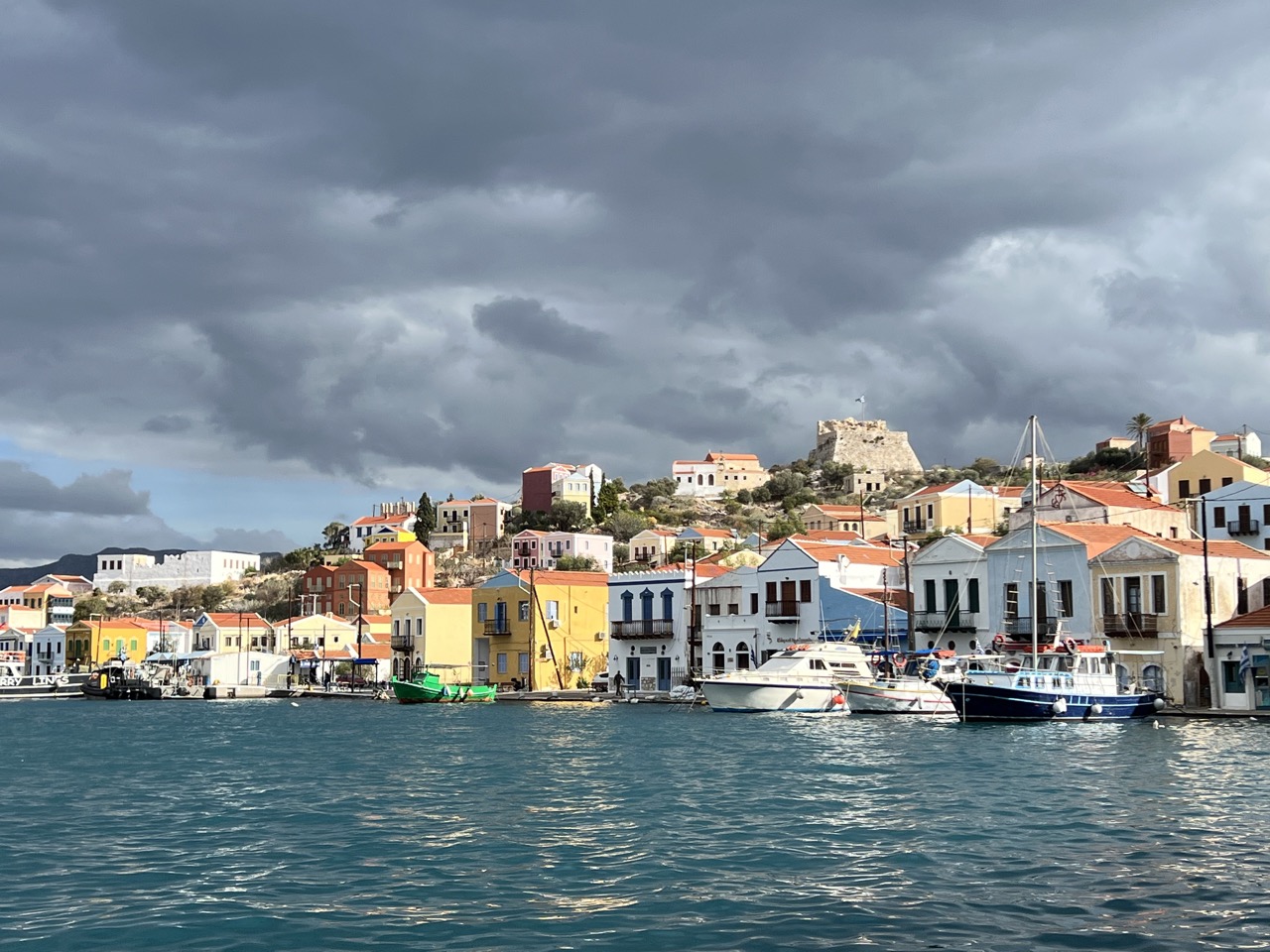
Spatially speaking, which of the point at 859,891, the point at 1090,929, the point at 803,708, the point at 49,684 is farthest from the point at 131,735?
the point at 49,684

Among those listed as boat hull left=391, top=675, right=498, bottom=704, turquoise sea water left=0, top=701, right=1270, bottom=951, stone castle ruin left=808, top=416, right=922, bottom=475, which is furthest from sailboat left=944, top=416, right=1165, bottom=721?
stone castle ruin left=808, top=416, right=922, bottom=475

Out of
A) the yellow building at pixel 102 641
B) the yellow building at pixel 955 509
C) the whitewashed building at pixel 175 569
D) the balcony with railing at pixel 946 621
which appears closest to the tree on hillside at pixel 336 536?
the whitewashed building at pixel 175 569

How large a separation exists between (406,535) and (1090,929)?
15158 cm

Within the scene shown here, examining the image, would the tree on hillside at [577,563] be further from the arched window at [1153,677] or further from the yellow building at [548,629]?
the arched window at [1153,677]

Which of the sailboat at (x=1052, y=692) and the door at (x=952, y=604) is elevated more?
the door at (x=952, y=604)

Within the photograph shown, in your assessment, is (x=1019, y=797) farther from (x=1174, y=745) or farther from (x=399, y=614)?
(x=399, y=614)

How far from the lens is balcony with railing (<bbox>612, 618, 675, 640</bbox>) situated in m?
73.9

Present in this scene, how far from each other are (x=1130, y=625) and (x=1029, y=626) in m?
4.97

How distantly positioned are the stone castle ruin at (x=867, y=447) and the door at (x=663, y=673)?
11199 cm

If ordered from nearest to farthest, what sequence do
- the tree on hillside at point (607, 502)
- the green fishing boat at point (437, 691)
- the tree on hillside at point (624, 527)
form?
the green fishing boat at point (437, 691) < the tree on hillside at point (624, 527) < the tree on hillside at point (607, 502)

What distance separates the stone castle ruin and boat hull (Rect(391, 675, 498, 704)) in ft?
378

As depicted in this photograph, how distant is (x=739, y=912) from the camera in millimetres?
15820

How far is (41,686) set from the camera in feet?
344

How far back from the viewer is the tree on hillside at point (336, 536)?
590ft
